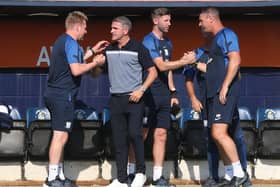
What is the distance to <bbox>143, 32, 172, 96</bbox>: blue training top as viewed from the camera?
7.98 metres

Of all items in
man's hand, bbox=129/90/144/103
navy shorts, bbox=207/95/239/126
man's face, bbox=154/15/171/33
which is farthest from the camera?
man's face, bbox=154/15/171/33

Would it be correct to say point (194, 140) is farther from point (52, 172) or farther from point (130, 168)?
point (52, 172)

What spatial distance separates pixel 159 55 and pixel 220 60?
0.75 meters

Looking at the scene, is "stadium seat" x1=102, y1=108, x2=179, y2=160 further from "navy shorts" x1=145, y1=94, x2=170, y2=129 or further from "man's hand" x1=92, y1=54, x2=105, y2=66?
"man's hand" x1=92, y1=54, x2=105, y2=66

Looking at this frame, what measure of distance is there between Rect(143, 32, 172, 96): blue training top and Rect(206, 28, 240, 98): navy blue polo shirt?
56cm

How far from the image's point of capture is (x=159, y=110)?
7.99m

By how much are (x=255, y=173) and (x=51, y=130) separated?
2.44 m

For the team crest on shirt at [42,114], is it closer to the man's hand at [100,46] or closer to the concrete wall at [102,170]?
the concrete wall at [102,170]

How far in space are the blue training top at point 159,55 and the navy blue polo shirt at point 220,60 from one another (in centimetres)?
56

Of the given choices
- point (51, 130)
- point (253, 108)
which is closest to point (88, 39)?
point (51, 130)

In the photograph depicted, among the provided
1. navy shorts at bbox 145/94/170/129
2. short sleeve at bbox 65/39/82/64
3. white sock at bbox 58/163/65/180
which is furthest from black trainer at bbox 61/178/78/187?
short sleeve at bbox 65/39/82/64

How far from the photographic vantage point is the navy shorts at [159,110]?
7953 mm

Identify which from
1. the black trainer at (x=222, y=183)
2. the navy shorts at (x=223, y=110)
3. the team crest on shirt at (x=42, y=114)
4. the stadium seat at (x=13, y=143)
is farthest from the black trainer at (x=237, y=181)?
the team crest on shirt at (x=42, y=114)

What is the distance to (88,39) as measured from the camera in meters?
9.77
